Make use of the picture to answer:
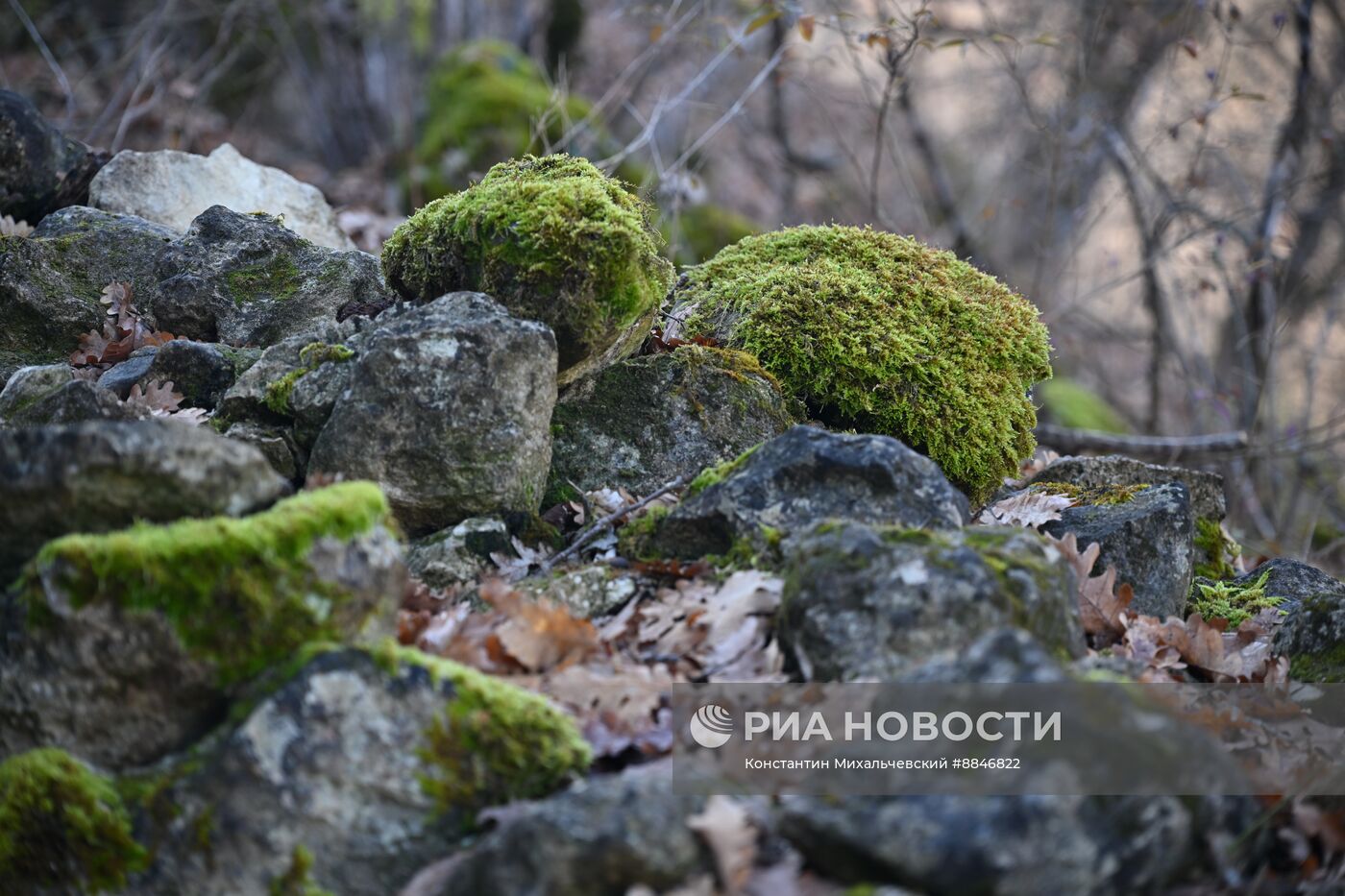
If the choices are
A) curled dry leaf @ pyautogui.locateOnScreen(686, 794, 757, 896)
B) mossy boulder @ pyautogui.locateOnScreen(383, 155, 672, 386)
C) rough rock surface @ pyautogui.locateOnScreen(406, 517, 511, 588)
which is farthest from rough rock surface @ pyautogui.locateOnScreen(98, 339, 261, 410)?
curled dry leaf @ pyautogui.locateOnScreen(686, 794, 757, 896)

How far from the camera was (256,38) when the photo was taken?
45.3ft

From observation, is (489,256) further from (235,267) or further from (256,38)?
(256,38)

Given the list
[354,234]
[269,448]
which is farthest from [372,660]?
[354,234]

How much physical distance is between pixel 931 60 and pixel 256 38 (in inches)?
461

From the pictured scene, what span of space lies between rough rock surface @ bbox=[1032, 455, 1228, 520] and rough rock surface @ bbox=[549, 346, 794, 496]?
1809mm

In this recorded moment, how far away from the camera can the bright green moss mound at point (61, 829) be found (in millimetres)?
2908

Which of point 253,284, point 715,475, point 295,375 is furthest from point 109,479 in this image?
point 253,284

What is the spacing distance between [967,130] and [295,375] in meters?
14.7

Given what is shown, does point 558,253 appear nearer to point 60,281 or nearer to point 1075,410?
point 60,281

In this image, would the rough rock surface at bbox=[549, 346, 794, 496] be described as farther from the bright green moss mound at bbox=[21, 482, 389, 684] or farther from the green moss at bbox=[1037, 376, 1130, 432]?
the green moss at bbox=[1037, 376, 1130, 432]

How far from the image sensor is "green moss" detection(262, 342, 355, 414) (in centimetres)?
449

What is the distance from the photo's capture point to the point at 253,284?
5.56 meters

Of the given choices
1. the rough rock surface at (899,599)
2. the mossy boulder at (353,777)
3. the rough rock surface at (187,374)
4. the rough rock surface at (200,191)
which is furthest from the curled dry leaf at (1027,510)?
the rough rock surface at (200,191)

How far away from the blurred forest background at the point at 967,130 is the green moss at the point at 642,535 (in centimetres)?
513
